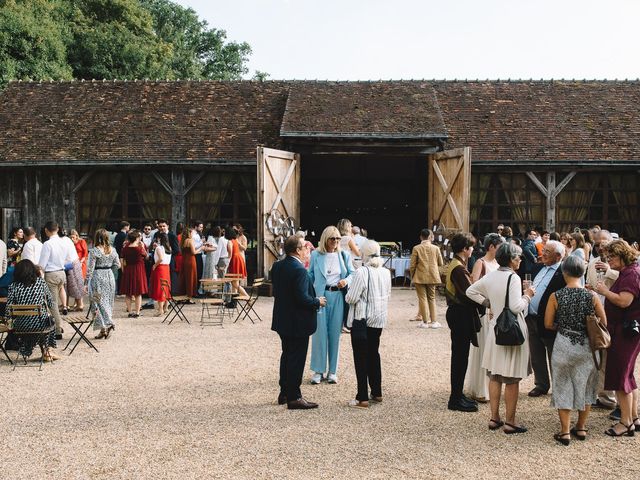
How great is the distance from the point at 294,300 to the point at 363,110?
Result: 12.2 m

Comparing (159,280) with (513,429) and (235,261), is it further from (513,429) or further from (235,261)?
(513,429)

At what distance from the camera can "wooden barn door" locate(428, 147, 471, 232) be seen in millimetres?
15453

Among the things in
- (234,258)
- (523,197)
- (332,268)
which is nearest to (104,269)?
(234,258)

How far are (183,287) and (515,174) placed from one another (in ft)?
31.7

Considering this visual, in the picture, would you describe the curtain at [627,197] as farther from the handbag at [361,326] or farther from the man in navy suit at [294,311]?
the man in navy suit at [294,311]

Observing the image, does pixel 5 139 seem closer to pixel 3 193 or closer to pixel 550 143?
pixel 3 193

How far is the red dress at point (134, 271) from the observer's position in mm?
11766

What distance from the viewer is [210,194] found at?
18219 millimetres

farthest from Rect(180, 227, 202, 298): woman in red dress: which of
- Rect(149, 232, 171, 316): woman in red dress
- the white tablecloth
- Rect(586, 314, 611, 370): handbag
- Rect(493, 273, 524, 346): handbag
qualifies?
Rect(586, 314, 611, 370): handbag

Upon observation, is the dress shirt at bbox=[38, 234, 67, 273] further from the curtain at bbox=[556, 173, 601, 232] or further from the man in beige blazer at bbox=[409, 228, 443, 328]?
the curtain at bbox=[556, 173, 601, 232]

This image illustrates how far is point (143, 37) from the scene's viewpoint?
3416 cm

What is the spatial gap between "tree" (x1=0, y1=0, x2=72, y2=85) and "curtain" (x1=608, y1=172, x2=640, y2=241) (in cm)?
2195

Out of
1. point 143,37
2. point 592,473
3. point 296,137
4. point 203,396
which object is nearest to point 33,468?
point 203,396

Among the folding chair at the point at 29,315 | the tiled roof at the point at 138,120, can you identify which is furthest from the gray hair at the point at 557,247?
the tiled roof at the point at 138,120
